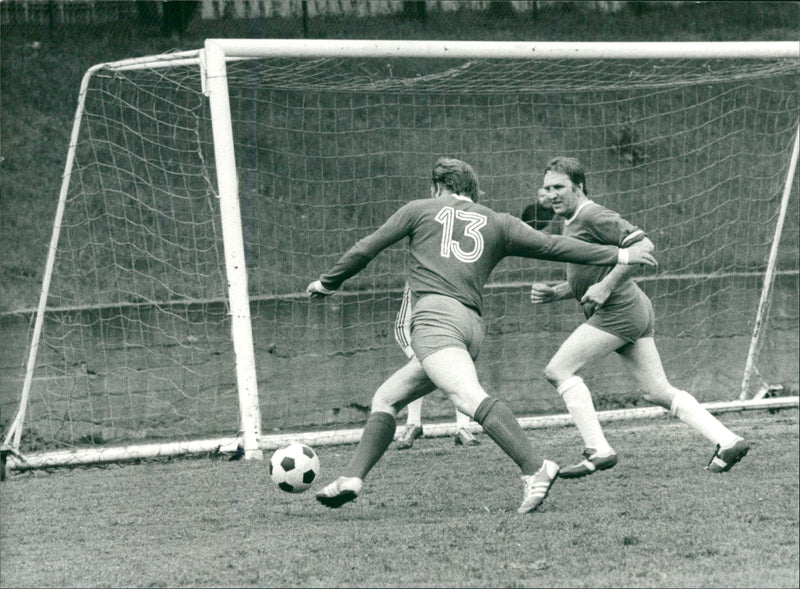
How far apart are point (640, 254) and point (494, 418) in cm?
119

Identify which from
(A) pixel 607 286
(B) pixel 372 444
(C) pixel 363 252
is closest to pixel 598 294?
(A) pixel 607 286

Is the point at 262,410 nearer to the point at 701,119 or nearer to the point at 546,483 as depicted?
the point at 546,483

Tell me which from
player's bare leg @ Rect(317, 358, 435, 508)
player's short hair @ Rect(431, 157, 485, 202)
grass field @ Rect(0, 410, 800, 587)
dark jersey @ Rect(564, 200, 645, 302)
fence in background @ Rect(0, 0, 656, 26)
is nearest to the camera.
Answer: grass field @ Rect(0, 410, 800, 587)

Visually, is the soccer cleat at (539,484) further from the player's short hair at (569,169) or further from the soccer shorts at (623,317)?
the player's short hair at (569,169)

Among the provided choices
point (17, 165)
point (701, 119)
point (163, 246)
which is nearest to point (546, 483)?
point (163, 246)

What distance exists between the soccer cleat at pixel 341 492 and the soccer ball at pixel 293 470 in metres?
0.31

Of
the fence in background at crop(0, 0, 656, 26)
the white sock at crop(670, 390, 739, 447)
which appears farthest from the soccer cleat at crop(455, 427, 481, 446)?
the fence in background at crop(0, 0, 656, 26)

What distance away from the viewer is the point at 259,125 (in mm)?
11062

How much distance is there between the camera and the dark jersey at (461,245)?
618cm

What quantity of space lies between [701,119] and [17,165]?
6.70 meters

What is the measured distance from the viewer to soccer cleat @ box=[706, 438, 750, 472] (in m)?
6.68

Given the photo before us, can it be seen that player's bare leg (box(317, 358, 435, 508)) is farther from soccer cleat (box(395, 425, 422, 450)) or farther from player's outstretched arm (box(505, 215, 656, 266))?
soccer cleat (box(395, 425, 422, 450))

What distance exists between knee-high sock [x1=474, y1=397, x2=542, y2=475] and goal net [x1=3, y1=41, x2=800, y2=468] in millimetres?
3003

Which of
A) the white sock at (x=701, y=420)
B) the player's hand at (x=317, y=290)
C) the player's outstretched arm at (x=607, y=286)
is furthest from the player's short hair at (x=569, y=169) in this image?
the player's hand at (x=317, y=290)
